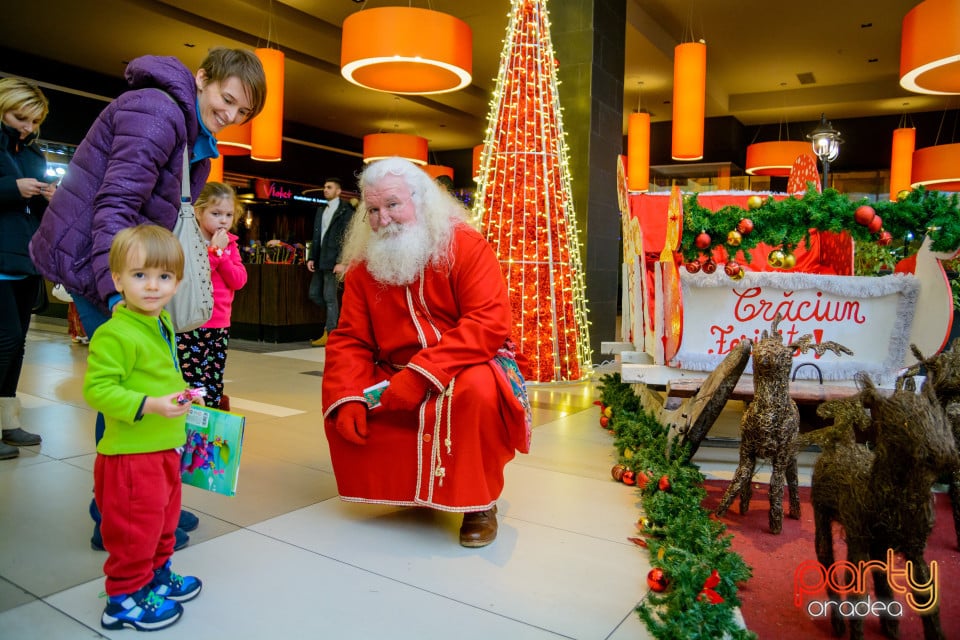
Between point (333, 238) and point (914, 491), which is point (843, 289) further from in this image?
point (333, 238)

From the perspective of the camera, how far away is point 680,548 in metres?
2.03

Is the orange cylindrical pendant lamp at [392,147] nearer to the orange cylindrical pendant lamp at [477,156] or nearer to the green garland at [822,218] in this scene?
the orange cylindrical pendant lamp at [477,156]

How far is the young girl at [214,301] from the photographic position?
282 centimetres

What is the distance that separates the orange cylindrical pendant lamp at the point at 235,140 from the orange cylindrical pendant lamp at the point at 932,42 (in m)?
6.63

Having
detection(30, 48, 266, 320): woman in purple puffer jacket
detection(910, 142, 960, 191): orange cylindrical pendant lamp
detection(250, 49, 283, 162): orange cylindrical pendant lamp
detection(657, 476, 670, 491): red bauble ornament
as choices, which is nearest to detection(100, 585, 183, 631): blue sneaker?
detection(30, 48, 266, 320): woman in purple puffer jacket

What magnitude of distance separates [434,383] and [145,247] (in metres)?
0.95

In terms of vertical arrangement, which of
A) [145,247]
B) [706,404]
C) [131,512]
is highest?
[145,247]

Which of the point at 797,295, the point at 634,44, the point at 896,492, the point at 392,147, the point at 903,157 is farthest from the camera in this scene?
the point at 392,147

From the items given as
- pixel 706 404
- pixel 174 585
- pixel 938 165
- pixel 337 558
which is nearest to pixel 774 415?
pixel 706 404

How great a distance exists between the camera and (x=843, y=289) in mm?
2924

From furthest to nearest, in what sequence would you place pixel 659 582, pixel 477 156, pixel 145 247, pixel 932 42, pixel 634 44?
1. pixel 477 156
2. pixel 634 44
3. pixel 932 42
4. pixel 659 582
5. pixel 145 247

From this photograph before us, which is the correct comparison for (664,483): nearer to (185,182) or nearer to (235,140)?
(185,182)

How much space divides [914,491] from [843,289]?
69.4 inches

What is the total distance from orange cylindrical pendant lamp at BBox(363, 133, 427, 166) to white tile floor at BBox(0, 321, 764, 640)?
8731 mm
